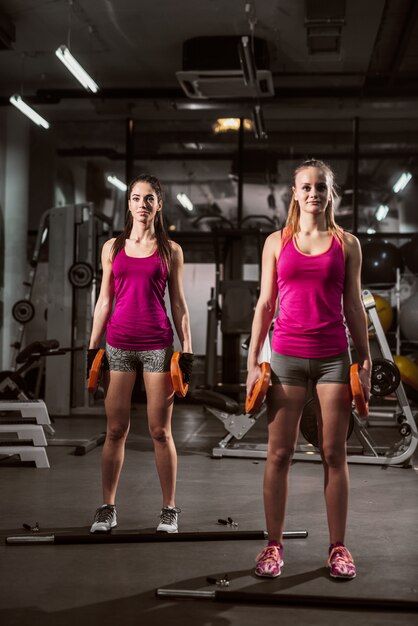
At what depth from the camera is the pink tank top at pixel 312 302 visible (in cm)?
255

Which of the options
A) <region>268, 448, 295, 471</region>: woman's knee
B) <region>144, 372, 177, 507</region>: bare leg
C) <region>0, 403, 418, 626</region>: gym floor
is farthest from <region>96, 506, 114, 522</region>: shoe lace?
<region>268, 448, 295, 471</region>: woman's knee

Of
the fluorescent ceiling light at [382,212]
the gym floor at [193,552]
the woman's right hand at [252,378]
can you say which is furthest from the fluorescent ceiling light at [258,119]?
the woman's right hand at [252,378]

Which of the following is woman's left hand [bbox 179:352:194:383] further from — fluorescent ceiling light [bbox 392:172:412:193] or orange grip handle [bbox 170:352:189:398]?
fluorescent ceiling light [bbox 392:172:412:193]

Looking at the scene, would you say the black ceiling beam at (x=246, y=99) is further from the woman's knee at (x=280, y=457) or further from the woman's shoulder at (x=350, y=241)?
the woman's knee at (x=280, y=457)

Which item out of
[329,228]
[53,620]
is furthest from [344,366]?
[53,620]

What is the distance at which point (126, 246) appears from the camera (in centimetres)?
317

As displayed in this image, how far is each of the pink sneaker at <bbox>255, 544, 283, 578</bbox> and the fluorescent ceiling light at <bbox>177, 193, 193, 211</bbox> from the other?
7.76 metres

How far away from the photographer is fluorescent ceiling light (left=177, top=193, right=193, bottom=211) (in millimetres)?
10055

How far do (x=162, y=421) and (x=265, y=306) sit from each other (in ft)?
2.56

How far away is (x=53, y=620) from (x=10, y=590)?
13.3 inches

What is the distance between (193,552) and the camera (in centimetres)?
296

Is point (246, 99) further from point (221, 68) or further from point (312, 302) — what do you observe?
point (312, 302)

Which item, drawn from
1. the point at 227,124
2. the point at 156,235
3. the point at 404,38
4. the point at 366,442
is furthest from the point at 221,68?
the point at 156,235

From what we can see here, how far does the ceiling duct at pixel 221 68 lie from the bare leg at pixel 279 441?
209 inches
